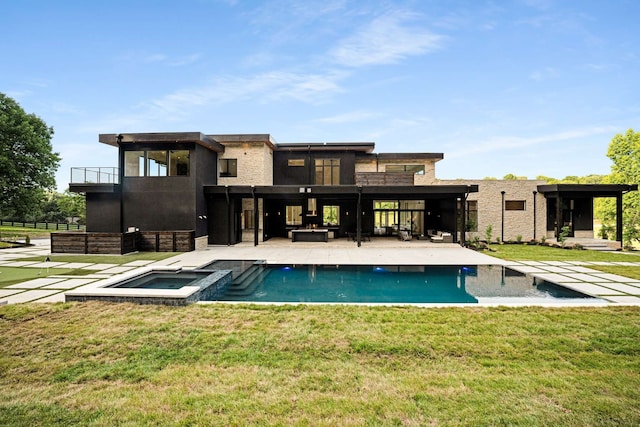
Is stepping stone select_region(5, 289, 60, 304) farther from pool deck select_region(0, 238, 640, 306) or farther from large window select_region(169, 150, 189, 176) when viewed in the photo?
large window select_region(169, 150, 189, 176)

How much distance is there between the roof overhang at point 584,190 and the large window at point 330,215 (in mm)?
11881

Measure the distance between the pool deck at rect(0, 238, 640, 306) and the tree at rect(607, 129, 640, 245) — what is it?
604 inches

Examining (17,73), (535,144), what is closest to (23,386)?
(17,73)

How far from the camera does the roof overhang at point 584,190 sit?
1545cm

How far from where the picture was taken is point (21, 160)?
19.6 metres

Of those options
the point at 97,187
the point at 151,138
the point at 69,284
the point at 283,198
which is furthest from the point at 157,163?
the point at 69,284

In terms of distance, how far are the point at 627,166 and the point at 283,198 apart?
1036 inches

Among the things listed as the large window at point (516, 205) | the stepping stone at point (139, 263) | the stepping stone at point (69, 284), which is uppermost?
the large window at point (516, 205)

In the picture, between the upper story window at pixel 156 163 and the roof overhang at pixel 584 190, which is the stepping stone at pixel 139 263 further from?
the roof overhang at pixel 584 190

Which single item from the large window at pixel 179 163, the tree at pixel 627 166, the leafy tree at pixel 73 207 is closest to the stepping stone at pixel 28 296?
the large window at pixel 179 163

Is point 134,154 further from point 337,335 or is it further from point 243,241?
point 337,335

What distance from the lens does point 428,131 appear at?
120 ft

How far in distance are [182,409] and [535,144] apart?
48.4m

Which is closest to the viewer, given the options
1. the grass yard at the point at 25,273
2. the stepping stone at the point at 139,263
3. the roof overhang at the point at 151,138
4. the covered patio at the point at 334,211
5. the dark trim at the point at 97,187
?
the grass yard at the point at 25,273
